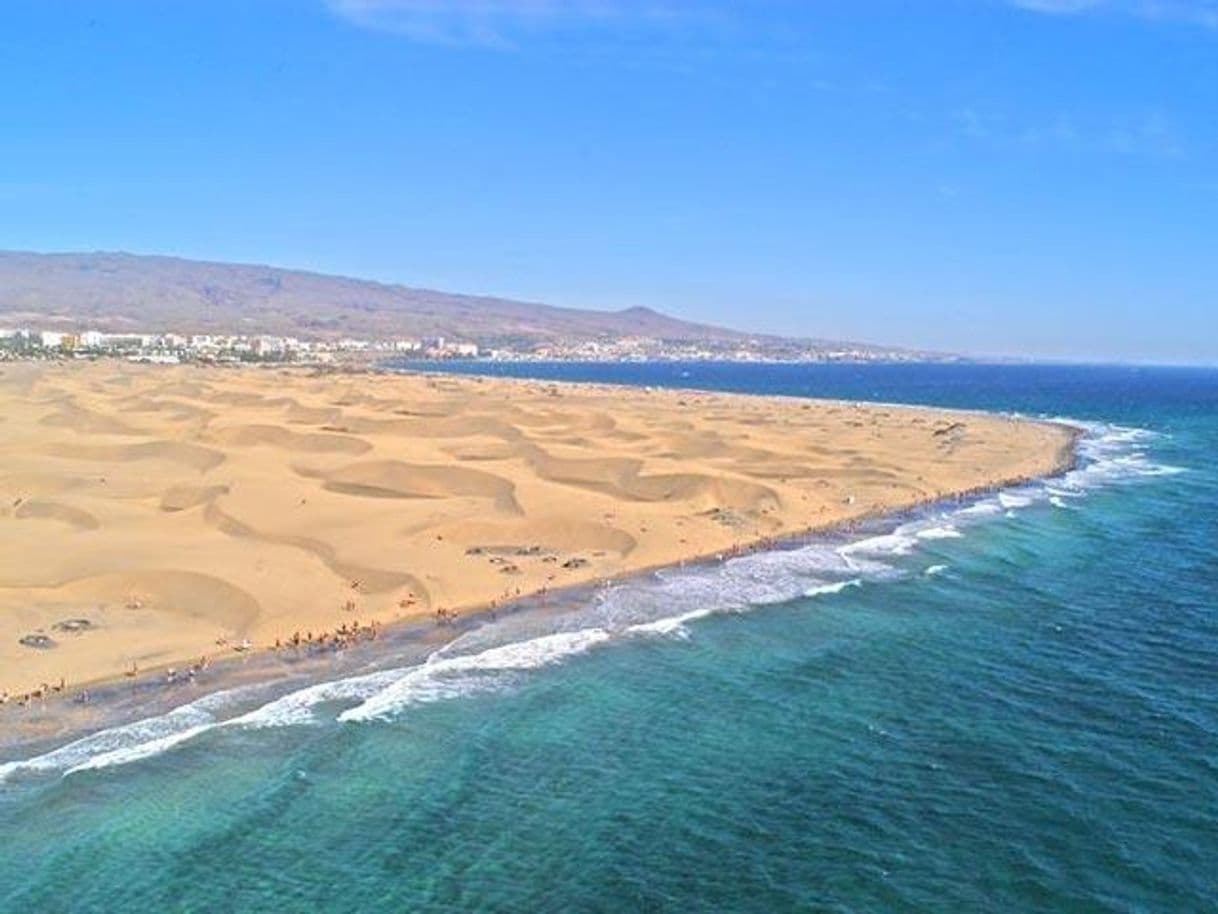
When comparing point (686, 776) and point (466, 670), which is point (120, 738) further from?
point (686, 776)

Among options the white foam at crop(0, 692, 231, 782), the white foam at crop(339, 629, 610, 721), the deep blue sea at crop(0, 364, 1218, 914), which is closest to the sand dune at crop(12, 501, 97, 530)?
the white foam at crop(0, 692, 231, 782)

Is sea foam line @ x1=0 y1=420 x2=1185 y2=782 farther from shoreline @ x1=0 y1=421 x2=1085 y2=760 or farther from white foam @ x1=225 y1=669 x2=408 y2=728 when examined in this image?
shoreline @ x1=0 y1=421 x2=1085 y2=760

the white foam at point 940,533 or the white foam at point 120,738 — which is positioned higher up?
the white foam at point 940,533

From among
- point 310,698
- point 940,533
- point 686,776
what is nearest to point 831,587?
point 940,533

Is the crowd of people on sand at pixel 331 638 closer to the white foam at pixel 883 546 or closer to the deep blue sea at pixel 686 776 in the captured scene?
the deep blue sea at pixel 686 776

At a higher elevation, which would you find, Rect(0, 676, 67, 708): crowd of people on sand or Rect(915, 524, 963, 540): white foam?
Rect(915, 524, 963, 540): white foam

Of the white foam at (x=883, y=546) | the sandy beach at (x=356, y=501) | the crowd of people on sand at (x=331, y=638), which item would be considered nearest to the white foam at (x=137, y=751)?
the sandy beach at (x=356, y=501)
